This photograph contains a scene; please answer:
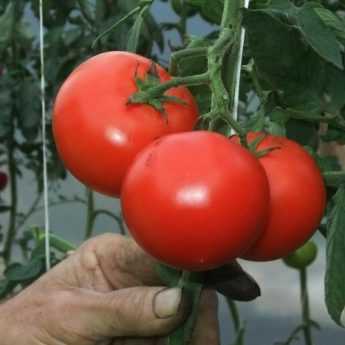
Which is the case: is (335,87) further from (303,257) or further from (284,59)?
(303,257)

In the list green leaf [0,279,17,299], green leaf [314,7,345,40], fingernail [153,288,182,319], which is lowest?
green leaf [0,279,17,299]

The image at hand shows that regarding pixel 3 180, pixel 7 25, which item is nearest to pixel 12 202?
pixel 3 180

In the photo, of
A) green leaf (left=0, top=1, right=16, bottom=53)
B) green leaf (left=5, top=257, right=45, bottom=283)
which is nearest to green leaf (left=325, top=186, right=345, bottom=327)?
green leaf (left=5, top=257, right=45, bottom=283)

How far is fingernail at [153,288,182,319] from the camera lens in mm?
737

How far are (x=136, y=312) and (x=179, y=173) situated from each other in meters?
0.31

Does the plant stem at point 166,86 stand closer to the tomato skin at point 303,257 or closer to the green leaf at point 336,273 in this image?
the green leaf at point 336,273

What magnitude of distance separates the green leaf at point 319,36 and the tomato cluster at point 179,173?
78 mm

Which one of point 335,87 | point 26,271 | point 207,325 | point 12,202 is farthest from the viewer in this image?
point 12,202

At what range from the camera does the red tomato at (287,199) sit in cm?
65

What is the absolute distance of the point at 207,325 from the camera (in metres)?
1.16

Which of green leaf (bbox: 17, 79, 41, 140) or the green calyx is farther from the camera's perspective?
green leaf (bbox: 17, 79, 41, 140)

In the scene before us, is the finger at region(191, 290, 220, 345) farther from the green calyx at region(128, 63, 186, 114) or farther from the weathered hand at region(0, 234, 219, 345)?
the green calyx at region(128, 63, 186, 114)

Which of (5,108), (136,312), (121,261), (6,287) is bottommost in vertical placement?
(6,287)

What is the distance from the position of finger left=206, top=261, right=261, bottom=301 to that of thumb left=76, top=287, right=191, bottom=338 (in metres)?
0.04
